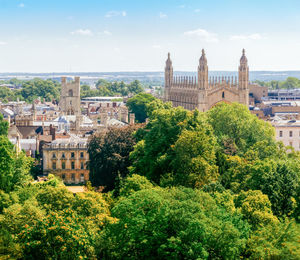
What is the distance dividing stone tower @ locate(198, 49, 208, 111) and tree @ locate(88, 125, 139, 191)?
54.0 m

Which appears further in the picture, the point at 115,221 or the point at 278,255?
the point at 115,221

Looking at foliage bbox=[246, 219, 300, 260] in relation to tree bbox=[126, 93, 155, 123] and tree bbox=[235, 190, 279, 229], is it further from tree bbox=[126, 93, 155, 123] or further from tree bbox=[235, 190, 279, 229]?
tree bbox=[126, 93, 155, 123]

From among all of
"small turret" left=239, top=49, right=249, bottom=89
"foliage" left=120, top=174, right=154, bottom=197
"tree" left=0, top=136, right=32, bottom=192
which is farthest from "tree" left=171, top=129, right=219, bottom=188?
"small turret" left=239, top=49, right=249, bottom=89

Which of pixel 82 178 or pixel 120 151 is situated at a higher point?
pixel 120 151

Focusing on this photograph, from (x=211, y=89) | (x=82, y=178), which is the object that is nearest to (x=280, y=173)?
(x=82, y=178)

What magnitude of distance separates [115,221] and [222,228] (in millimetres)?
6356

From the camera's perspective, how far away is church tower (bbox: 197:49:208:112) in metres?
124

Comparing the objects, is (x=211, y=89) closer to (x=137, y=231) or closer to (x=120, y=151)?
(x=120, y=151)

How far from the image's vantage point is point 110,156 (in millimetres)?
66500

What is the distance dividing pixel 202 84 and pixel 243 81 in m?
7.34

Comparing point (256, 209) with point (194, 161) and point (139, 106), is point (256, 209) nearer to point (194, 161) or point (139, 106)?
point (194, 161)

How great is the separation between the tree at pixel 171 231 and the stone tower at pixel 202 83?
269 ft

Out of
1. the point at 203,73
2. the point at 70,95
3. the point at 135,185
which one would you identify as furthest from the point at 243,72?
the point at 135,185

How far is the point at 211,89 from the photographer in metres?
125
